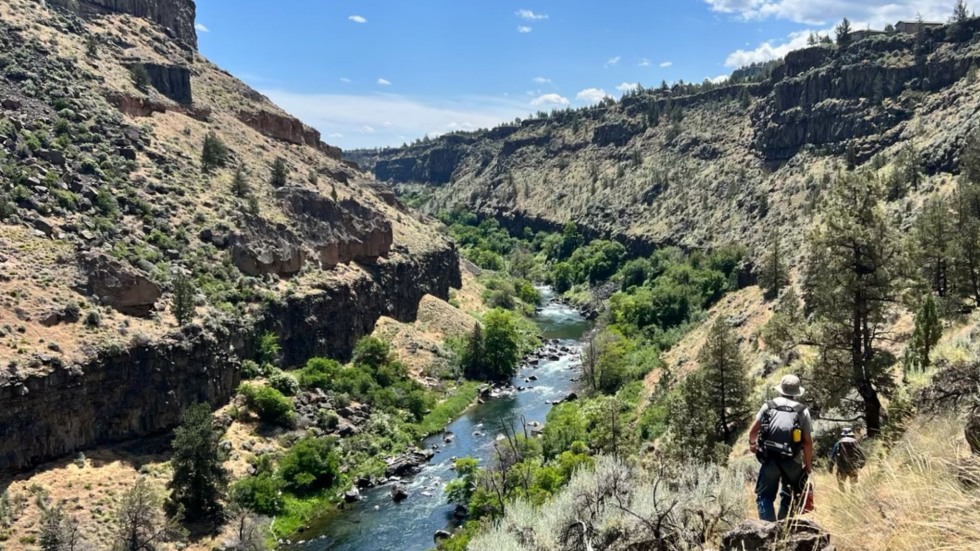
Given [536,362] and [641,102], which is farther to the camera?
[641,102]

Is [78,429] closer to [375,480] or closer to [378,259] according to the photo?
[375,480]

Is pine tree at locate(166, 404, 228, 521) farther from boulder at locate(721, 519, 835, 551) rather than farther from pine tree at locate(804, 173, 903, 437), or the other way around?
boulder at locate(721, 519, 835, 551)

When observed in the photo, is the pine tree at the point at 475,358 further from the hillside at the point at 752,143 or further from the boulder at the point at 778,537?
the boulder at the point at 778,537

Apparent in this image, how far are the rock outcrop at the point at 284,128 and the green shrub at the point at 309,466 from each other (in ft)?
174

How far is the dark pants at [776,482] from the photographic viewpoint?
9781 millimetres

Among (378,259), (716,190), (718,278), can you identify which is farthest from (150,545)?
(716,190)

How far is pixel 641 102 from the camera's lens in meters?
156

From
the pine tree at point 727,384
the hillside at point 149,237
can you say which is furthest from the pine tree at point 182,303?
the pine tree at point 727,384

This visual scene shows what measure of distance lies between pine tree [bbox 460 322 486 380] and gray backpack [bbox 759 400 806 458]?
57.4m

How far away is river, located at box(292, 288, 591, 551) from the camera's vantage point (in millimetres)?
36562

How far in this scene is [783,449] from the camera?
31.8 feet

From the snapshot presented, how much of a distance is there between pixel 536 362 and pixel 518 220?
85.9 meters

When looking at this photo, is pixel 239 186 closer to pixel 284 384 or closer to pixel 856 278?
pixel 284 384

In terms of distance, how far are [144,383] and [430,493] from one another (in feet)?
63.4
